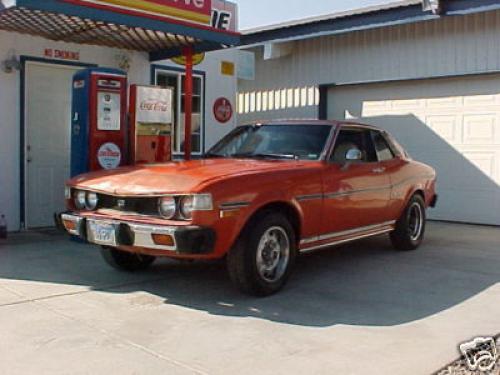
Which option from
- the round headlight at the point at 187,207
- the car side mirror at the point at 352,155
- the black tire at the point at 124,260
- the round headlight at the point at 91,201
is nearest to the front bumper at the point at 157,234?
the round headlight at the point at 187,207

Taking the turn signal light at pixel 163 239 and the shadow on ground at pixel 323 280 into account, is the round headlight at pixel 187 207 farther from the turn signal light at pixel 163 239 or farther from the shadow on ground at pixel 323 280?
the shadow on ground at pixel 323 280

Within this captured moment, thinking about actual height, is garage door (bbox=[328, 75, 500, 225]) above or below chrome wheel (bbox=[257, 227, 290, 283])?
above

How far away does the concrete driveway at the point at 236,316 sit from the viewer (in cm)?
381

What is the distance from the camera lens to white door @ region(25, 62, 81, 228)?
28.4 ft

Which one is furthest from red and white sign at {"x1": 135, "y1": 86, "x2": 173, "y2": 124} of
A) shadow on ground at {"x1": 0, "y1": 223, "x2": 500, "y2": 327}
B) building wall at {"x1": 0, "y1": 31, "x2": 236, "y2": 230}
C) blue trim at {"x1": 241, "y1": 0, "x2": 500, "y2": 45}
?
blue trim at {"x1": 241, "y1": 0, "x2": 500, "y2": 45}

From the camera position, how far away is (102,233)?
5.04 meters

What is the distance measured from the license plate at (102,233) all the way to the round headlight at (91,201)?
0.27 meters

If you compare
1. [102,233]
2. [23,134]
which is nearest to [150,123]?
[23,134]

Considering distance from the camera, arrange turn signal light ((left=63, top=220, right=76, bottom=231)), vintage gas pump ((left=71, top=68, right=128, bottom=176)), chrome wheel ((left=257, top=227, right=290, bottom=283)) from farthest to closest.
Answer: vintage gas pump ((left=71, top=68, right=128, bottom=176)) < turn signal light ((left=63, top=220, right=76, bottom=231)) < chrome wheel ((left=257, top=227, right=290, bottom=283))

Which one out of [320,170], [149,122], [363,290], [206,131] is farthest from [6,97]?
[363,290]

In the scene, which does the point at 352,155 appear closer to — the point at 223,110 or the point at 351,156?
the point at 351,156

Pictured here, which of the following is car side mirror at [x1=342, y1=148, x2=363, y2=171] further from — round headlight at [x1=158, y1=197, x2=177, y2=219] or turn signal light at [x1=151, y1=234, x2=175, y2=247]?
turn signal light at [x1=151, y1=234, x2=175, y2=247]

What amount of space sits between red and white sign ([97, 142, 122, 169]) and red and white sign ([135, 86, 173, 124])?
20.4 inches

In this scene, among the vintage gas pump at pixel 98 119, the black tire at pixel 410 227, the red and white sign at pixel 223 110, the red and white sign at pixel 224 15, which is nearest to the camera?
the black tire at pixel 410 227
